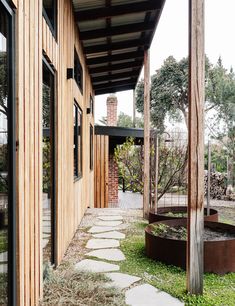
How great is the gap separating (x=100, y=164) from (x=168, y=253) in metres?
6.23

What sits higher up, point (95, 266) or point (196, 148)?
point (196, 148)

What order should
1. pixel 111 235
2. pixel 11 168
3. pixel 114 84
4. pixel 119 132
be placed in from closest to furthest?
pixel 11 168 → pixel 111 235 → pixel 119 132 → pixel 114 84

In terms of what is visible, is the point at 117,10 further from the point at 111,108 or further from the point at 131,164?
the point at 111,108

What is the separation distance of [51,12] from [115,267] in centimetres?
277

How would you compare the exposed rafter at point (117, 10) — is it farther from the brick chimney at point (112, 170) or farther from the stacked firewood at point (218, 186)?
the stacked firewood at point (218, 186)

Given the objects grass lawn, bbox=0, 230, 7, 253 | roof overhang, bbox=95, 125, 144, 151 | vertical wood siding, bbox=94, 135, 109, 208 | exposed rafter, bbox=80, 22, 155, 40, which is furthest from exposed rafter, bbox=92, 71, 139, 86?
grass lawn, bbox=0, 230, 7, 253

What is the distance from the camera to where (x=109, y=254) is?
3.89 m

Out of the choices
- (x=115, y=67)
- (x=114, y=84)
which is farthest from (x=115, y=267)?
(x=114, y=84)

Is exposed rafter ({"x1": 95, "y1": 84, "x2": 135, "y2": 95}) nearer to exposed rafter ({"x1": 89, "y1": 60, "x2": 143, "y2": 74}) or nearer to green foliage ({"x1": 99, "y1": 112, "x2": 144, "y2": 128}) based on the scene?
exposed rafter ({"x1": 89, "y1": 60, "x2": 143, "y2": 74})

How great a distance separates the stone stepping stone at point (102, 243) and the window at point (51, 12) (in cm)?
267

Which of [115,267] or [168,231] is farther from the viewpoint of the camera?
[168,231]

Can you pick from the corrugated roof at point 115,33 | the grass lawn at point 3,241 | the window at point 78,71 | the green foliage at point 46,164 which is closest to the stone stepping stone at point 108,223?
the window at point 78,71

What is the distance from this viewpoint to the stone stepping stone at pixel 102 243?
4246 mm

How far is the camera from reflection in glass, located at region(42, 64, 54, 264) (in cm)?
298
